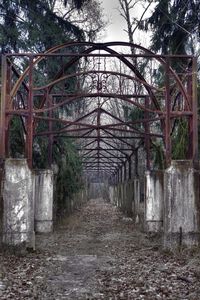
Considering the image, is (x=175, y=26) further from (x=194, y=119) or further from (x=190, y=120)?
(x=194, y=119)

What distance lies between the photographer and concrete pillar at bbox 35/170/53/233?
49.6ft

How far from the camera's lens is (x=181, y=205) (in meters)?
10.8

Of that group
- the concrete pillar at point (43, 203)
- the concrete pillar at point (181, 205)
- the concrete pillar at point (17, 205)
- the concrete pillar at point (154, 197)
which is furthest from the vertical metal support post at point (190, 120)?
the concrete pillar at point (43, 203)

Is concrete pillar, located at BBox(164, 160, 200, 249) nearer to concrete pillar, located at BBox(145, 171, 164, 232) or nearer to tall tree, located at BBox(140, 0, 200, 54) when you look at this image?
concrete pillar, located at BBox(145, 171, 164, 232)

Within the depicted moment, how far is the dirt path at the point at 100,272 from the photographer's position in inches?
280

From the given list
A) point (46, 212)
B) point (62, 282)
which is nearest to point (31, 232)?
point (62, 282)

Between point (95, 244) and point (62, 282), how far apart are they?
5.09 meters

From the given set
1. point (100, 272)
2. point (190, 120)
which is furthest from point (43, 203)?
point (100, 272)

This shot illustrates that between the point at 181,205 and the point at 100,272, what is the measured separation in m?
2.94

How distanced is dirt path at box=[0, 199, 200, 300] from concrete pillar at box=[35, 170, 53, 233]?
223 centimetres

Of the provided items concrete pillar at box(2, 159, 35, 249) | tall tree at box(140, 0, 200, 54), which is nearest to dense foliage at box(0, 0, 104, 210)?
tall tree at box(140, 0, 200, 54)

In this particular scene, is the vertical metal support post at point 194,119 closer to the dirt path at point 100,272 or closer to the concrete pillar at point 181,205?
the concrete pillar at point 181,205

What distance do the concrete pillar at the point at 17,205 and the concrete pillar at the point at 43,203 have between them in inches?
183

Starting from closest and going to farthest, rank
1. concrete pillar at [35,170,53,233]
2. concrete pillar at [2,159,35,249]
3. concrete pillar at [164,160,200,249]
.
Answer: concrete pillar at [2,159,35,249] < concrete pillar at [164,160,200,249] < concrete pillar at [35,170,53,233]
